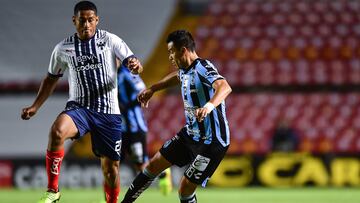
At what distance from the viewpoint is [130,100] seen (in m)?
9.77

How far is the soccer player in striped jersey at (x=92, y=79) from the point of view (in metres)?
6.84

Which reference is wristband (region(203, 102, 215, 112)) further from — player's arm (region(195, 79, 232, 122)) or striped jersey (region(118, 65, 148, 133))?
striped jersey (region(118, 65, 148, 133))

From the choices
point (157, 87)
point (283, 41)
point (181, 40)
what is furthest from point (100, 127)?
point (283, 41)

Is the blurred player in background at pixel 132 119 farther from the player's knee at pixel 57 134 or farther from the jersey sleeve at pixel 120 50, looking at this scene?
the player's knee at pixel 57 134

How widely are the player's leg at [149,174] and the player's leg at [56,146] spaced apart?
70cm

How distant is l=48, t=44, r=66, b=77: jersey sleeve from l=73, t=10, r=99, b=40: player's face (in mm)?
273

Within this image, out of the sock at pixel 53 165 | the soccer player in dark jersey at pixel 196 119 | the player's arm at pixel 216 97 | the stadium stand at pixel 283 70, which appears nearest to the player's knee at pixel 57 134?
the sock at pixel 53 165

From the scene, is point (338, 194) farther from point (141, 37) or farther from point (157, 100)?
point (141, 37)

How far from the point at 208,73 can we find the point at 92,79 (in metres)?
1.20

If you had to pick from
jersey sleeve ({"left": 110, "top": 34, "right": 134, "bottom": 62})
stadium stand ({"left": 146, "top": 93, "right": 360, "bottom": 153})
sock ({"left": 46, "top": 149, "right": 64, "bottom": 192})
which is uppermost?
jersey sleeve ({"left": 110, "top": 34, "right": 134, "bottom": 62})

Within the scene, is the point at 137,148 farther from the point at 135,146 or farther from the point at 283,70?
the point at 283,70

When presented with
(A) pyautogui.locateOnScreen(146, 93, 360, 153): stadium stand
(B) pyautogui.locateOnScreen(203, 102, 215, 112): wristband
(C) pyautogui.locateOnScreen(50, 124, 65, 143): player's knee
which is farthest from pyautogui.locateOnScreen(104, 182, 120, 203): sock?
(A) pyautogui.locateOnScreen(146, 93, 360, 153): stadium stand

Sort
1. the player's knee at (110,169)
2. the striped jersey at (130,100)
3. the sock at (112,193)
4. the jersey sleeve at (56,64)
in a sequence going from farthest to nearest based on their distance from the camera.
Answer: the striped jersey at (130,100) → the sock at (112,193) → the player's knee at (110,169) → the jersey sleeve at (56,64)

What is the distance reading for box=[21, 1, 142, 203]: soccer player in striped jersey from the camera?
684 cm
